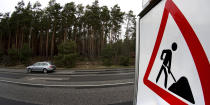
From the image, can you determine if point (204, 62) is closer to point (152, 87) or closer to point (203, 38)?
point (203, 38)

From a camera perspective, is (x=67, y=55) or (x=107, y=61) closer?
(x=67, y=55)

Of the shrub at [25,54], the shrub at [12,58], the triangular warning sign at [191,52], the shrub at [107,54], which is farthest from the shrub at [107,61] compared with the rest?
the triangular warning sign at [191,52]

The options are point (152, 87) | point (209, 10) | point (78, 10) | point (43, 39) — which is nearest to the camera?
point (209, 10)

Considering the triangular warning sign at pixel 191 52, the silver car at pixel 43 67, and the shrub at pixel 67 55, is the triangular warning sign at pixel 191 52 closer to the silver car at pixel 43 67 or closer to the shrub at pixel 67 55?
the silver car at pixel 43 67

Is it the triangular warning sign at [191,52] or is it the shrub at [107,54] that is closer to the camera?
the triangular warning sign at [191,52]

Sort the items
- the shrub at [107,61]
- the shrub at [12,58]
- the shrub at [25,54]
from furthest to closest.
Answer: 1. the shrub at [12,58]
2. the shrub at [25,54]
3. the shrub at [107,61]

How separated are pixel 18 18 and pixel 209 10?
140ft

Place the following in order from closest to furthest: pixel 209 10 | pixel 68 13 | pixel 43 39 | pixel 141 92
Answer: pixel 209 10, pixel 141 92, pixel 68 13, pixel 43 39

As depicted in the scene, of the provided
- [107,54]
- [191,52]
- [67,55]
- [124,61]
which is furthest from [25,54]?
[191,52]

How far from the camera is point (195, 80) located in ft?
1.91

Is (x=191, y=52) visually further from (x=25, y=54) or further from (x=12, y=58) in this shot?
(x=12, y=58)

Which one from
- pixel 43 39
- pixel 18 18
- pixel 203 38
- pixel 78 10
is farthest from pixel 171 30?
pixel 43 39

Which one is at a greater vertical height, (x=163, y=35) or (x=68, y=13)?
(x=68, y=13)

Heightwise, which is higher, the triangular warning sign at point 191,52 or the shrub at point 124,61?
the triangular warning sign at point 191,52
